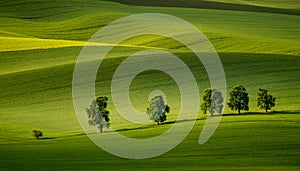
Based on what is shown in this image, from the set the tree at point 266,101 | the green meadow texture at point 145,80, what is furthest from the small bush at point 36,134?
the tree at point 266,101

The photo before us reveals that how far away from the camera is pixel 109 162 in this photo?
81.9 ft

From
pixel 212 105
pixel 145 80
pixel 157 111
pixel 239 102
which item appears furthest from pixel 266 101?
pixel 145 80

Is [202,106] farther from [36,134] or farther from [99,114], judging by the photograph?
[36,134]

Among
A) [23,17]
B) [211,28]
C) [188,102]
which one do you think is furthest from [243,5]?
[188,102]

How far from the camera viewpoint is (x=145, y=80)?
4141 centimetres

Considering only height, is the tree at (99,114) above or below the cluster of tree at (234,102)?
below

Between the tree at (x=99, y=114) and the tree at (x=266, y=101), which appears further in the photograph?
the tree at (x=266, y=101)

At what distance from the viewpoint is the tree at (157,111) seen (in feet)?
104

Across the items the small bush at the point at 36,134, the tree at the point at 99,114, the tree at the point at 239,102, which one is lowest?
the small bush at the point at 36,134

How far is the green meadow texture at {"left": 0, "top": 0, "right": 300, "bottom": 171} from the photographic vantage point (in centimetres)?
2572

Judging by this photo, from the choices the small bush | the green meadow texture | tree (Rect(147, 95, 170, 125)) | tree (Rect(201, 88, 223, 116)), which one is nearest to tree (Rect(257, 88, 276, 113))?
the green meadow texture

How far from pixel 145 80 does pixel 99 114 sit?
1018 cm

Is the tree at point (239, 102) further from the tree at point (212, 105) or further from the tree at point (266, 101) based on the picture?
the tree at point (266, 101)

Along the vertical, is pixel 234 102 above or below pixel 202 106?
above
